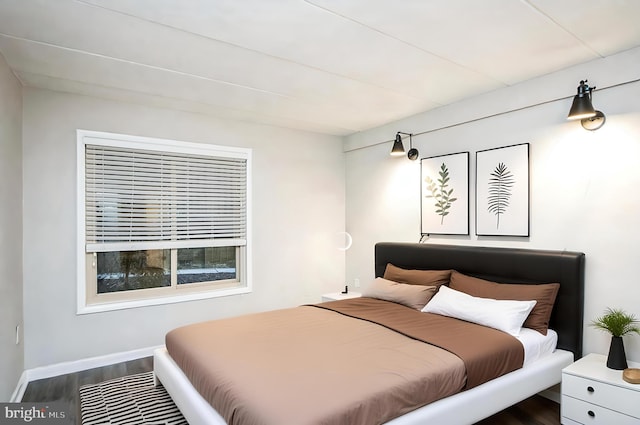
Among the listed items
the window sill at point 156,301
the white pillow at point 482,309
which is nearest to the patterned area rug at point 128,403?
the window sill at point 156,301

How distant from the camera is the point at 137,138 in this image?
3.64 m

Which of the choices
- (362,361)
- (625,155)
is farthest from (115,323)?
(625,155)

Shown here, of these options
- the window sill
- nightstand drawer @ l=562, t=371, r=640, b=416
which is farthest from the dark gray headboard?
the window sill

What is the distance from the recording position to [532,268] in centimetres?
293

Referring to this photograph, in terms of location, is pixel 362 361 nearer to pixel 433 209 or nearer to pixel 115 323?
pixel 433 209

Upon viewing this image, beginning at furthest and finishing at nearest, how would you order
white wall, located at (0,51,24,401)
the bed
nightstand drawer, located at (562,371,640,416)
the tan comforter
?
1. white wall, located at (0,51,24,401)
2. nightstand drawer, located at (562,371,640,416)
3. the bed
4. the tan comforter

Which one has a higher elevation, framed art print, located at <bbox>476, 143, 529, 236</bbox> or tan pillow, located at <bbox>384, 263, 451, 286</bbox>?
framed art print, located at <bbox>476, 143, 529, 236</bbox>

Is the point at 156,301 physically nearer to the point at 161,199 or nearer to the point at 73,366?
the point at 73,366

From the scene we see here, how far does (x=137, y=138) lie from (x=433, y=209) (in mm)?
3049

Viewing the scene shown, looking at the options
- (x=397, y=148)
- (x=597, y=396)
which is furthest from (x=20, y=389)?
(x=597, y=396)

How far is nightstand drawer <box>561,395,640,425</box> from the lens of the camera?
2.16 meters

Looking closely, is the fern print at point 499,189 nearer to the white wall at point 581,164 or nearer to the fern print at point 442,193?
the white wall at point 581,164

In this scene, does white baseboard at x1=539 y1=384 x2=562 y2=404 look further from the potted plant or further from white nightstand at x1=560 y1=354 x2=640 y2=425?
the potted plant

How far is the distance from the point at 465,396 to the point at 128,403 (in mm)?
2357
